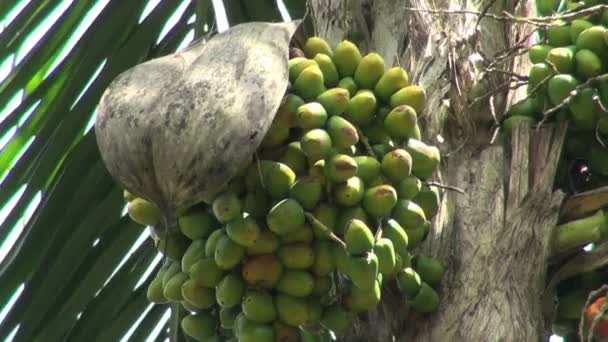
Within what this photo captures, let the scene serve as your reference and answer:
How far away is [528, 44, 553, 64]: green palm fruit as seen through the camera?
6.41 ft

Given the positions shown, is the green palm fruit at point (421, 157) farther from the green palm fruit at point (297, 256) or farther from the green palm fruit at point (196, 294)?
the green palm fruit at point (196, 294)

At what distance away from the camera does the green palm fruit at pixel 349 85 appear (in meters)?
1.72

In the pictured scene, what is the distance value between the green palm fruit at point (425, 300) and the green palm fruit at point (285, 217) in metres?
0.27

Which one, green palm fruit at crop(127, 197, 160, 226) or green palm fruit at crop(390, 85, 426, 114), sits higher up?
green palm fruit at crop(390, 85, 426, 114)

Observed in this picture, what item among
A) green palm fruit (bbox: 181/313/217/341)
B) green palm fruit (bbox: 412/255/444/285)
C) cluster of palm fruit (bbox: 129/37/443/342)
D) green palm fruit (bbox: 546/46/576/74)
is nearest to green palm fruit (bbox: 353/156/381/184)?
cluster of palm fruit (bbox: 129/37/443/342)

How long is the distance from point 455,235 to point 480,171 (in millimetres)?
130

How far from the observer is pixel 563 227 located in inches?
72.9

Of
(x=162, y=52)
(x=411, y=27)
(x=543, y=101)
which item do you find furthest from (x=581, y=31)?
(x=162, y=52)

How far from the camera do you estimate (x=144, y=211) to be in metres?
1.68

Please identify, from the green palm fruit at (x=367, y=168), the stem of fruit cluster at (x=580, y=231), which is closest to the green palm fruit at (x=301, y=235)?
the green palm fruit at (x=367, y=168)

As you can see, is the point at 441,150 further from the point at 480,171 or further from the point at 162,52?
the point at 162,52

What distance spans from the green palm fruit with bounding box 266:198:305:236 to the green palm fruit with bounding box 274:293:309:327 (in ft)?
0.32

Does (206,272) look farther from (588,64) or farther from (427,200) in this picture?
(588,64)

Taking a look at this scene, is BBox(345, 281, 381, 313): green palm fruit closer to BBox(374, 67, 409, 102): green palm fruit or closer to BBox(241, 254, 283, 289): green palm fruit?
BBox(241, 254, 283, 289): green palm fruit
